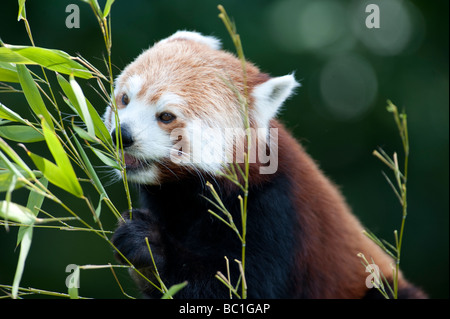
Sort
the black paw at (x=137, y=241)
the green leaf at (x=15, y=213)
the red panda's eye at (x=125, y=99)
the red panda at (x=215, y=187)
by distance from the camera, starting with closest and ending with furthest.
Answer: the green leaf at (x=15, y=213)
the black paw at (x=137, y=241)
the red panda at (x=215, y=187)
the red panda's eye at (x=125, y=99)

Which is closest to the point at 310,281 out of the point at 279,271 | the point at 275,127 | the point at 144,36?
the point at 279,271

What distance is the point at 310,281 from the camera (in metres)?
2.28

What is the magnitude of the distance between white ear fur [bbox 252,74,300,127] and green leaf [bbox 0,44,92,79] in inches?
A: 32.0

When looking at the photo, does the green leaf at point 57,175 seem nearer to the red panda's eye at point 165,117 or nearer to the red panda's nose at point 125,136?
the red panda's nose at point 125,136

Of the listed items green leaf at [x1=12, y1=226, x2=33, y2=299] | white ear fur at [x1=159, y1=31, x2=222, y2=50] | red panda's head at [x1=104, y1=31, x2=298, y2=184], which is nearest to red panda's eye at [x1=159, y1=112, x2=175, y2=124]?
red panda's head at [x1=104, y1=31, x2=298, y2=184]

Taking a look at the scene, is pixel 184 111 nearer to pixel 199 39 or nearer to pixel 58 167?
pixel 199 39

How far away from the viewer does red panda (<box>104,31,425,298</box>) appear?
1936mm

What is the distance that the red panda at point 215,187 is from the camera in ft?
6.35

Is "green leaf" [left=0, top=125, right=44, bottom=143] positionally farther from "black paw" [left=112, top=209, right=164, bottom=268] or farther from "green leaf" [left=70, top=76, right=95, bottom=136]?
"black paw" [left=112, top=209, right=164, bottom=268]

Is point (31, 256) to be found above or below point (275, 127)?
below

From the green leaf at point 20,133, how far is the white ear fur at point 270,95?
0.92 metres

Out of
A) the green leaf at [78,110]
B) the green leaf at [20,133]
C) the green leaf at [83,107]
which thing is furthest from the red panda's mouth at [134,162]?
the green leaf at [83,107]

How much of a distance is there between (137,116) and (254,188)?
546 millimetres
